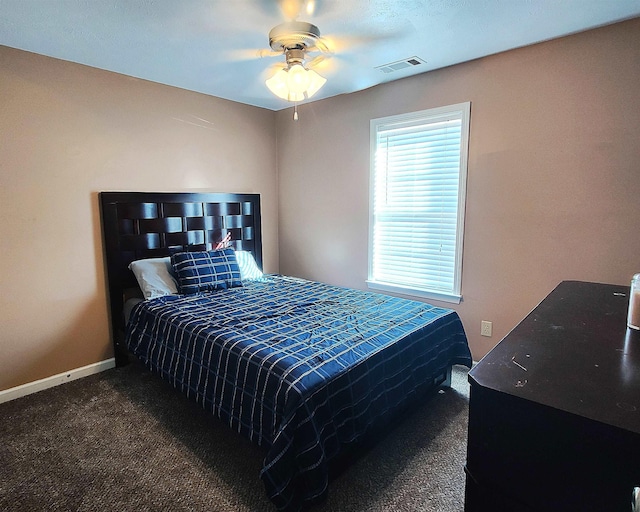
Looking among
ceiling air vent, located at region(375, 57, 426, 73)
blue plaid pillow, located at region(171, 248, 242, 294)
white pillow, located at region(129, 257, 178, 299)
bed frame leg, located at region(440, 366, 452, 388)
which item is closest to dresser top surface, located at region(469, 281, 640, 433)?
bed frame leg, located at region(440, 366, 452, 388)

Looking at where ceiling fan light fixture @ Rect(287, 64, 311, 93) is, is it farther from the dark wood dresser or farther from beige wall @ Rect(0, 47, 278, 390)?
the dark wood dresser

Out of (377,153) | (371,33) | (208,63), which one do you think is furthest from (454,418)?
(208,63)

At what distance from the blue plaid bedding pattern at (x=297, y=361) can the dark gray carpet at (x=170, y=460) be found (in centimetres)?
22

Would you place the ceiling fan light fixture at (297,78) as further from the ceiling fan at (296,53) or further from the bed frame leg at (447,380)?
the bed frame leg at (447,380)

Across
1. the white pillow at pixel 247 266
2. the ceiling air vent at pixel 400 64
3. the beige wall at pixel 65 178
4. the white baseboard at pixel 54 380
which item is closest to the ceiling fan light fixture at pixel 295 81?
the ceiling air vent at pixel 400 64

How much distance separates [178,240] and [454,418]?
2657 millimetres

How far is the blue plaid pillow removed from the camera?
2973 mm

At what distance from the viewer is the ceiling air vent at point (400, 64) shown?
2.64 m

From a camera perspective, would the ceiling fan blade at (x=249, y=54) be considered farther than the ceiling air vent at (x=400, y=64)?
No

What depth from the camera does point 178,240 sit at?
10.9 feet

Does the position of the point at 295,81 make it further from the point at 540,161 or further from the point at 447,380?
the point at 447,380

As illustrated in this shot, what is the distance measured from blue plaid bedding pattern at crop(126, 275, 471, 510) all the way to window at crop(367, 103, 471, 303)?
0.54 m

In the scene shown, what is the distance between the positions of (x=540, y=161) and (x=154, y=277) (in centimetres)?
301

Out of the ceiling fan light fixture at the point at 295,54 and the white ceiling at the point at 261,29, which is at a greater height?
the white ceiling at the point at 261,29
